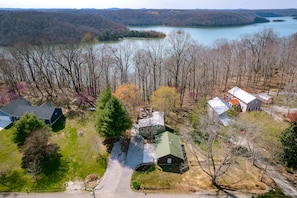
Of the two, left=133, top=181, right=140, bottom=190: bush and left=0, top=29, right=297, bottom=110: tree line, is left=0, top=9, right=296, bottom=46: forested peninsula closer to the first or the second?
left=0, top=29, right=297, bottom=110: tree line

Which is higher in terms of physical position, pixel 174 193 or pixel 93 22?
pixel 93 22

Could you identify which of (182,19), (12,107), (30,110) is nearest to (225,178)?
(30,110)

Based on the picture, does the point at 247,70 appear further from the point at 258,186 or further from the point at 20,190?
the point at 20,190

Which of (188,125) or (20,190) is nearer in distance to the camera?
(20,190)

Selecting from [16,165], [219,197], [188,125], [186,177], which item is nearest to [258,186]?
[219,197]

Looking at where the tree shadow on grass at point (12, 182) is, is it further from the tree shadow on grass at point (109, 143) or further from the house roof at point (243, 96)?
the house roof at point (243, 96)

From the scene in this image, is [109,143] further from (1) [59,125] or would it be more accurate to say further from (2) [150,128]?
(1) [59,125]
